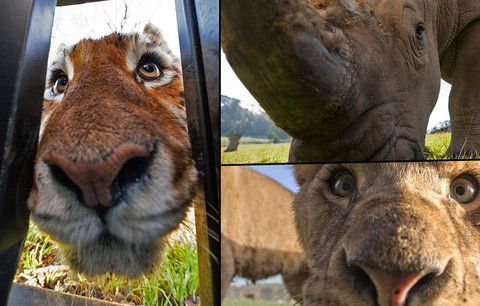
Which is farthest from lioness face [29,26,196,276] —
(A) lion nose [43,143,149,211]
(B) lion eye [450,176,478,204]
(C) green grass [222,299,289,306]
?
(B) lion eye [450,176,478,204]

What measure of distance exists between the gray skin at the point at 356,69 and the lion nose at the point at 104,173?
50 cm

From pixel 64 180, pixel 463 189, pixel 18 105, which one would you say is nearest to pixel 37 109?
pixel 18 105

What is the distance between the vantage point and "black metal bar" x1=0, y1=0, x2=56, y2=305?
5.60 ft

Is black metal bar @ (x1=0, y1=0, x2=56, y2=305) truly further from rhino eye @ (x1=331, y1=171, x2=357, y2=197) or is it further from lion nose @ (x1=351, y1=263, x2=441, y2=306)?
lion nose @ (x1=351, y1=263, x2=441, y2=306)

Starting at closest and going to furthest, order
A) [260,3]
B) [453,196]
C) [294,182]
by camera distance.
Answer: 1. [260,3]
2. [453,196]
3. [294,182]

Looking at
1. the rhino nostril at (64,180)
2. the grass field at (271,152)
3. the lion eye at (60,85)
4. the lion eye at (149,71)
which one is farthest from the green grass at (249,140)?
the lion eye at (60,85)

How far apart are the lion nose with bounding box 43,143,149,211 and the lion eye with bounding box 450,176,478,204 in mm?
883

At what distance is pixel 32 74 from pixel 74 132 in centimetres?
26

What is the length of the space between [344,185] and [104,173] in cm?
71

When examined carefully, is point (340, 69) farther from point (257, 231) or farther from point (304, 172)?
point (257, 231)

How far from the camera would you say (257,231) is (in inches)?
64.2

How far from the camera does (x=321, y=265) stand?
1.49 metres

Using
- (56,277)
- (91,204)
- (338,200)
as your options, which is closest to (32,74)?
(91,204)

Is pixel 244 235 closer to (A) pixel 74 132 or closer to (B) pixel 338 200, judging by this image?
(B) pixel 338 200
